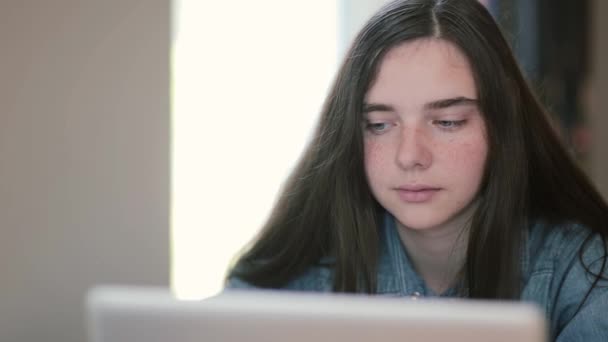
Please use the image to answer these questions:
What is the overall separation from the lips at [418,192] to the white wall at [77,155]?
2.78 ft

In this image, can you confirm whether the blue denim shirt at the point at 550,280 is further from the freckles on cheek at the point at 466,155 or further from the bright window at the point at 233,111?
the bright window at the point at 233,111

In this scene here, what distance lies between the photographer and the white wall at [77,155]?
171cm

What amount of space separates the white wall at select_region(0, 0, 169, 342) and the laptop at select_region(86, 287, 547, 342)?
1.06 meters

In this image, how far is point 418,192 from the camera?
1.25 metres

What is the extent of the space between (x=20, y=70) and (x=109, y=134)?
25cm

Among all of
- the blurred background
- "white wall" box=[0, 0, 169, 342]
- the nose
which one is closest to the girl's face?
the nose

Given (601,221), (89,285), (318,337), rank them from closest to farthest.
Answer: (318,337)
(601,221)
(89,285)

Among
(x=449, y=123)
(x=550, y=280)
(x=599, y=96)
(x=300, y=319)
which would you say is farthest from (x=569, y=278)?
(x=599, y=96)

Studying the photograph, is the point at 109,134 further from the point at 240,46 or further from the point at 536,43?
the point at 536,43

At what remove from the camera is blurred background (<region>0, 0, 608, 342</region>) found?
1724 millimetres

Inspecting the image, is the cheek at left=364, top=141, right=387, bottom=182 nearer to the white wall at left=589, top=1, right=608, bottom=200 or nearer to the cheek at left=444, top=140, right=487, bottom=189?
the cheek at left=444, top=140, right=487, bottom=189

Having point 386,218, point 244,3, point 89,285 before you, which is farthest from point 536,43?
point 89,285

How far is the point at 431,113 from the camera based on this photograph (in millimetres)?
1227

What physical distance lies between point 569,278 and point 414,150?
0.33m
